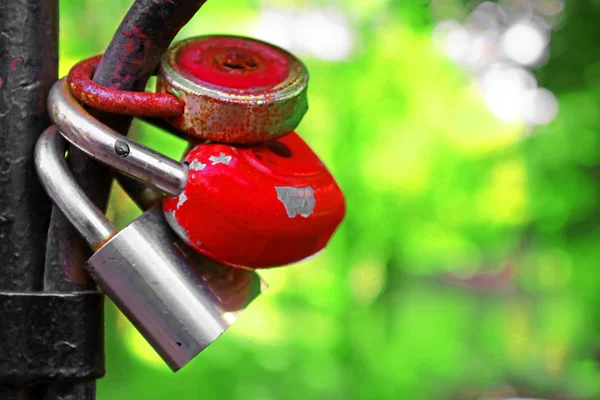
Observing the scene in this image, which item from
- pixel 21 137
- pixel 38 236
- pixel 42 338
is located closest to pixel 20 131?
pixel 21 137

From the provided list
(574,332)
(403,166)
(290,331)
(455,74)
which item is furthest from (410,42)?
(290,331)

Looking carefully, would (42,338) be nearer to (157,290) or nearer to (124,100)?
(157,290)

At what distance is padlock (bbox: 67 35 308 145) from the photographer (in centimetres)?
63

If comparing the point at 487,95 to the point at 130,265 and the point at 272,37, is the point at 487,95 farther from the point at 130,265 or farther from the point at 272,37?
the point at 130,265

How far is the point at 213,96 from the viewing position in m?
0.63

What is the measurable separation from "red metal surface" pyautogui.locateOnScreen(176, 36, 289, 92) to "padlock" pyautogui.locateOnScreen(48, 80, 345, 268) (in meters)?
0.07

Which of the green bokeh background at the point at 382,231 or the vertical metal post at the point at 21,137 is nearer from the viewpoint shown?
the vertical metal post at the point at 21,137

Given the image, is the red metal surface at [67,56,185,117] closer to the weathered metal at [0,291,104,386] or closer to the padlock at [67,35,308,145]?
the padlock at [67,35,308,145]

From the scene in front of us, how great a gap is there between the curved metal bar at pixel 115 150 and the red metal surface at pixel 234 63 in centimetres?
9

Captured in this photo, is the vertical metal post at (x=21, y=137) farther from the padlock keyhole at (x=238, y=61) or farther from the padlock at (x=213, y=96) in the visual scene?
the padlock keyhole at (x=238, y=61)

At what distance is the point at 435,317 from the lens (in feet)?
40.9

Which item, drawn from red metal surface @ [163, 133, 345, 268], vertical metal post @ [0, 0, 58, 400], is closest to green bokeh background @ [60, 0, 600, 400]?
vertical metal post @ [0, 0, 58, 400]

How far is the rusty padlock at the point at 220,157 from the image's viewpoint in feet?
2.06

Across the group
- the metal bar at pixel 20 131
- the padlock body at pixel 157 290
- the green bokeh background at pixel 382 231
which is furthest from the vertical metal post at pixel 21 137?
the green bokeh background at pixel 382 231
